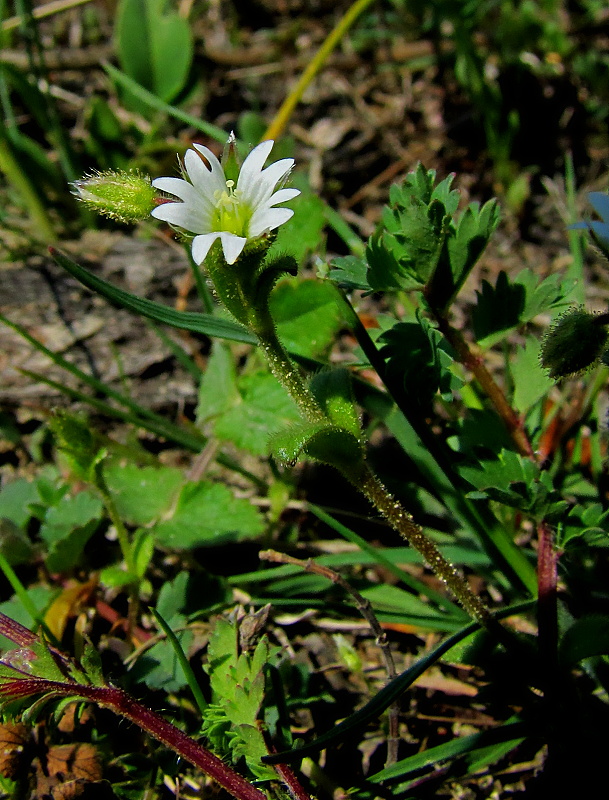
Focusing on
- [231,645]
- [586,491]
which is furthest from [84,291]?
[586,491]

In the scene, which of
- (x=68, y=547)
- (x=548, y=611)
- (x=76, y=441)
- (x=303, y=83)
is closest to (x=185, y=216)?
(x=76, y=441)

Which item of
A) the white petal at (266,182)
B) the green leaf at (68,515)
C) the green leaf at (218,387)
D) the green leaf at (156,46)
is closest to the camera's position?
the white petal at (266,182)

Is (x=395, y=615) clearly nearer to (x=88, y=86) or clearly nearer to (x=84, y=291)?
(x=84, y=291)

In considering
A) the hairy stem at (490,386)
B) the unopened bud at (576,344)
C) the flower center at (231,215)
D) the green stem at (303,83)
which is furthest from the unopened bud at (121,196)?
the green stem at (303,83)

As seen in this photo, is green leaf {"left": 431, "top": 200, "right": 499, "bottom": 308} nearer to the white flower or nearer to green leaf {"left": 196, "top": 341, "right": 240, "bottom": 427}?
the white flower

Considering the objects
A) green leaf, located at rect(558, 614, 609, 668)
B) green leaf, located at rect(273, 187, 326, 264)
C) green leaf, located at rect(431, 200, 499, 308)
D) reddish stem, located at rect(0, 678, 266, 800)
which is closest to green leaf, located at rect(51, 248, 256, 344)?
green leaf, located at rect(431, 200, 499, 308)

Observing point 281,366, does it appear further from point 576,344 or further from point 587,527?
point 587,527

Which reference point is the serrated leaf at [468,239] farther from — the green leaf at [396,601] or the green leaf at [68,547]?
the green leaf at [68,547]
